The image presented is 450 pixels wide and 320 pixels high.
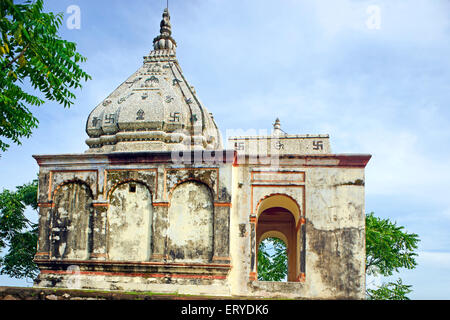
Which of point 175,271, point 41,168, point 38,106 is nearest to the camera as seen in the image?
point 38,106

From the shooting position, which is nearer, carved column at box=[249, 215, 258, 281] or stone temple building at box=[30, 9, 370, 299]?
stone temple building at box=[30, 9, 370, 299]

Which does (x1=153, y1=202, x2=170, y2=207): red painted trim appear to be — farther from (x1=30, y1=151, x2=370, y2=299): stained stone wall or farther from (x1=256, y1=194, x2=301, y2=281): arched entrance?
(x1=256, y1=194, x2=301, y2=281): arched entrance

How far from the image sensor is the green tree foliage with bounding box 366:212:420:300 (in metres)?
22.5

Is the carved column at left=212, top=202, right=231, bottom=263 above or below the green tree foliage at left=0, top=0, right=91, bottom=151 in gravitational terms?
below

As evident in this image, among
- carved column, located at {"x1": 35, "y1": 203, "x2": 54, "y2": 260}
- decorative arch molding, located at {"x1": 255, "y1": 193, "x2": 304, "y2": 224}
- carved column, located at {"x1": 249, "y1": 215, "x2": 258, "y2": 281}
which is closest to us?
carved column, located at {"x1": 249, "y1": 215, "x2": 258, "y2": 281}

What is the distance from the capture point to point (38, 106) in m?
11.4

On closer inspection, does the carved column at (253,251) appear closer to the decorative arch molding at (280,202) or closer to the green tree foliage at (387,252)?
the decorative arch molding at (280,202)

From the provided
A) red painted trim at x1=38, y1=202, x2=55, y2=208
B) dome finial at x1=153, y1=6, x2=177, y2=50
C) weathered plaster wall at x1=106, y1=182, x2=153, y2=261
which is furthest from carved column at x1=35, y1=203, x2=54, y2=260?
dome finial at x1=153, y1=6, x2=177, y2=50

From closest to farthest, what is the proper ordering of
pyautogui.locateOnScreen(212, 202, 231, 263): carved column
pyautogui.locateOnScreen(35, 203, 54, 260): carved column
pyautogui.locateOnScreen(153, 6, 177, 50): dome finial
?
pyautogui.locateOnScreen(212, 202, 231, 263): carved column
pyautogui.locateOnScreen(35, 203, 54, 260): carved column
pyautogui.locateOnScreen(153, 6, 177, 50): dome finial

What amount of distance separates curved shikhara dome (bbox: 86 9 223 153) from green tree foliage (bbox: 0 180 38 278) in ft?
20.0

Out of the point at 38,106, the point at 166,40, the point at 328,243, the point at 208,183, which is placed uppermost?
the point at 166,40
